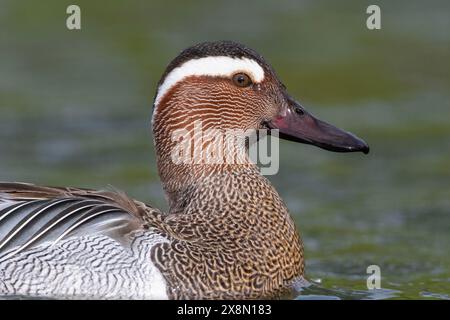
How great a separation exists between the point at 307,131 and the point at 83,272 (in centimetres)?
199

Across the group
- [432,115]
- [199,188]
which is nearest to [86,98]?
[432,115]

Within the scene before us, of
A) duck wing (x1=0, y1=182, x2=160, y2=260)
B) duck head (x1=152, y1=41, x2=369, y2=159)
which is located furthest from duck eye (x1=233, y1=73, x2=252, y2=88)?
duck wing (x1=0, y1=182, x2=160, y2=260)

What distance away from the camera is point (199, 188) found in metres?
8.54

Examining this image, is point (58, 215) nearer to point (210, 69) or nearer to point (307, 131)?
point (210, 69)

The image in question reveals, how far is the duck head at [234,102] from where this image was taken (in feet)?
27.7

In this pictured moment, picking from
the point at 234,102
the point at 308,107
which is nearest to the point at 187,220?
the point at 234,102

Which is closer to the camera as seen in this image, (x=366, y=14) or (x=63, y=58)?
(x=63, y=58)

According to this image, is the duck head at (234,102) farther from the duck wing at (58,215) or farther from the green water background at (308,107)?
the green water background at (308,107)

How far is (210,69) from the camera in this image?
845cm
